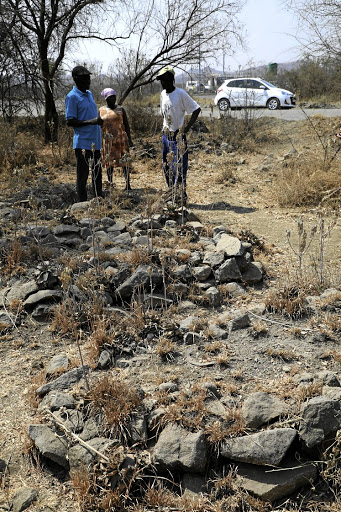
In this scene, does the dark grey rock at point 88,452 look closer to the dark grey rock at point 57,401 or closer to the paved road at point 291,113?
the dark grey rock at point 57,401

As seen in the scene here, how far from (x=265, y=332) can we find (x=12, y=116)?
10.7m

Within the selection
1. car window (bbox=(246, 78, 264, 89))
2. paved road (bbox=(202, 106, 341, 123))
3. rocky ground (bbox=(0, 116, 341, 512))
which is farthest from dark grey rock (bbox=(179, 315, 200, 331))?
car window (bbox=(246, 78, 264, 89))

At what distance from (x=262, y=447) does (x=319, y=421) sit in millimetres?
307

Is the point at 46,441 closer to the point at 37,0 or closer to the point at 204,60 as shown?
the point at 37,0

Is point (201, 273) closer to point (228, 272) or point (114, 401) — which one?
point (228, 272)

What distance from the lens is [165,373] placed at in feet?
10.1

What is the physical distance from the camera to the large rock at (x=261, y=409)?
→ 2566mm

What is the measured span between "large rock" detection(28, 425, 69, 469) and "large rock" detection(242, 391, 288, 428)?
0.96 meters

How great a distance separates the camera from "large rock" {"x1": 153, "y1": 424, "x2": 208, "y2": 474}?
243cm

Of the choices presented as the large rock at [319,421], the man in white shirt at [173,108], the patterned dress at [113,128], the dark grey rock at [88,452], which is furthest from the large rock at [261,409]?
the patterned dress at [113,128]

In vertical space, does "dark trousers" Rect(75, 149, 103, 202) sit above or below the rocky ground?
above

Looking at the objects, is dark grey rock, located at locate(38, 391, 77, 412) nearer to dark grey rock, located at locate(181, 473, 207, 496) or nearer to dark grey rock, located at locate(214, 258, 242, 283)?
dark grey rock, located at locate(181, 473, 207, 496)

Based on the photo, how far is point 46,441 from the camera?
8.59 ft

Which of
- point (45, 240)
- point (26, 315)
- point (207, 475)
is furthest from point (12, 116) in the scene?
point (207, 475)
